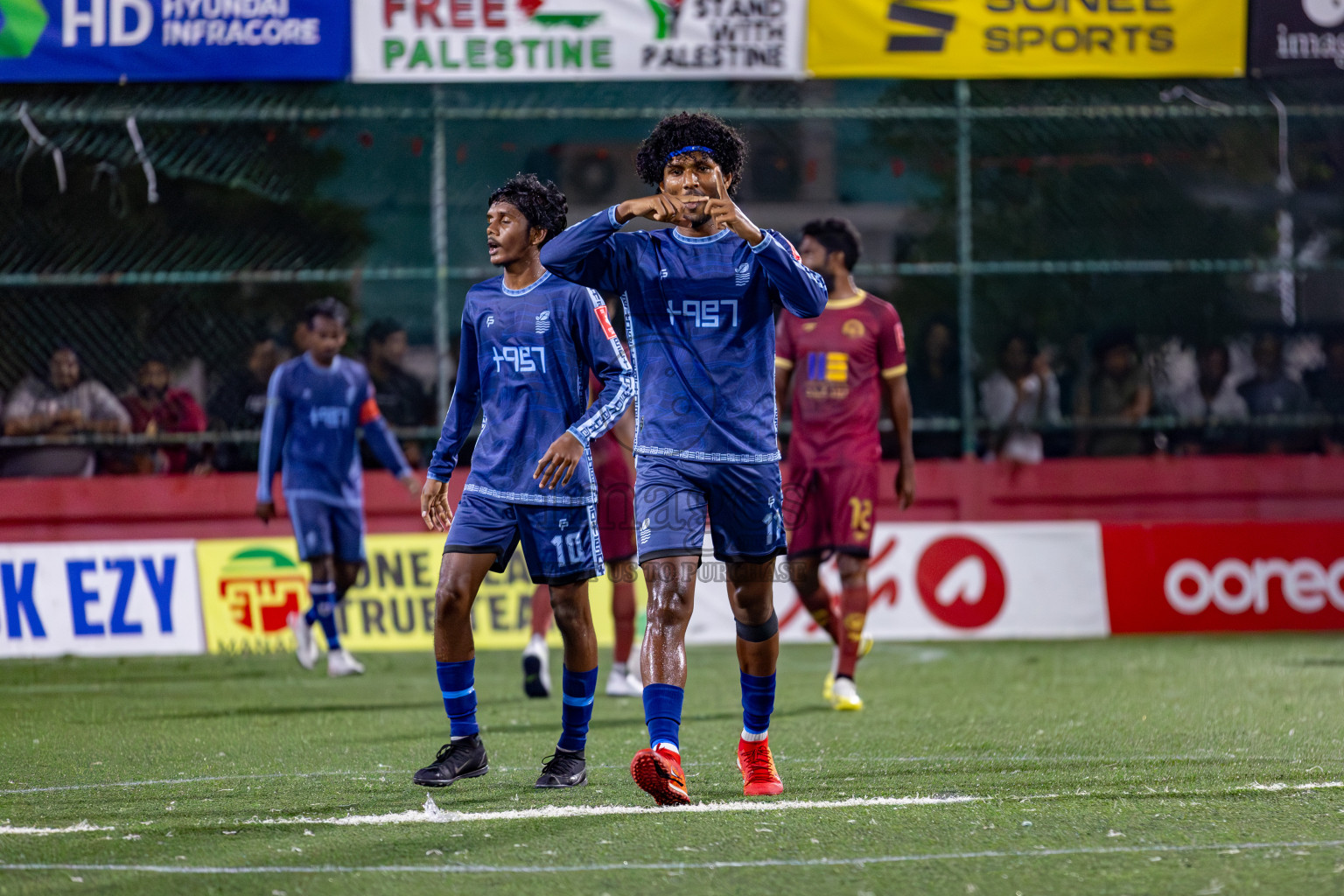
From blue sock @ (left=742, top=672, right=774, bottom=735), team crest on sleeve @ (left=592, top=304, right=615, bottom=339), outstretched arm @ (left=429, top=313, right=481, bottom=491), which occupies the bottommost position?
blue sock @ (left=742, top=672, right=774, bottom=735)

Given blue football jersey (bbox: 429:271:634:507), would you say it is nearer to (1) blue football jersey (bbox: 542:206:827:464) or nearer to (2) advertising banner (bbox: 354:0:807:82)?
(1) blue football jersey (bbox: 542:206:827:464)

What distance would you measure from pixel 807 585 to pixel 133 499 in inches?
254

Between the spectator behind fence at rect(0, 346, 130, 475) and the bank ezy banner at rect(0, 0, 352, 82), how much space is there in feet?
7.47

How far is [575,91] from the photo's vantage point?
542 inches

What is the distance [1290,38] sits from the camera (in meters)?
13.7

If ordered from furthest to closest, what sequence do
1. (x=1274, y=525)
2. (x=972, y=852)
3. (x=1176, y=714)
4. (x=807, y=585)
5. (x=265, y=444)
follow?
(x=1274, y=525)
(x=265, y=444)
(x=807, y=585)
(x=1176, y=714)
(x=972, y=852)

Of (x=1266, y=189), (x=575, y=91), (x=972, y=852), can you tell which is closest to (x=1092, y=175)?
(x=1266, y=189)

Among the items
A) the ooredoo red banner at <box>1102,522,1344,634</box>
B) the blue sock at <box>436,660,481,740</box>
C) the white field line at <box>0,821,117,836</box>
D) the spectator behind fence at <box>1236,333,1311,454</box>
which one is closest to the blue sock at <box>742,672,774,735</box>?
the blue sock at <box>436,660,481,740</box>

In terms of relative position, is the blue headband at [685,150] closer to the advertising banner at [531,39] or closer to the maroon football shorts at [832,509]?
the maroon football shorts at [832,509]

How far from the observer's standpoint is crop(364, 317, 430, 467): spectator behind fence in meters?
13.4

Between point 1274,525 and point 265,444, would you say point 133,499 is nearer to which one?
point 265,444

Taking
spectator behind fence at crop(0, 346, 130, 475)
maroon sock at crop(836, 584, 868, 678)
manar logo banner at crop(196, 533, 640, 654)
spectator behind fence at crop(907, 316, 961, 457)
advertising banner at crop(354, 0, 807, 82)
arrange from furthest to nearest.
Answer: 1. spectator behind fence at crop(907, 316, 961, 457)
2. advertising banner at crop(354, 0, 807, 82)
3. spectator behind fence at crop(0, 346, 130, 475)
4. manar logo banner at crop(196, 533, 640, 654)
5. maroon sock at crop(836, 584, 868, 678)

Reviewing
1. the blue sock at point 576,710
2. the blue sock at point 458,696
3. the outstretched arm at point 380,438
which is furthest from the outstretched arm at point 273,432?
the blue sock at point 576,710

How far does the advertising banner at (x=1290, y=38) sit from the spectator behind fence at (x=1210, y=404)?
2308 mm
